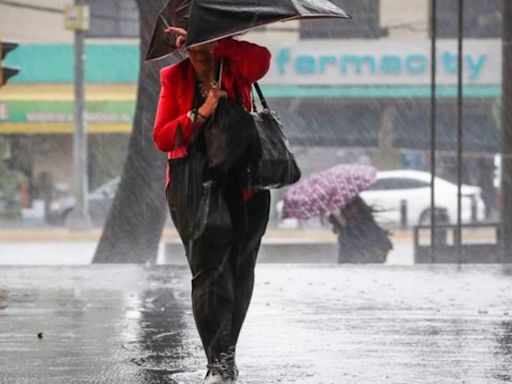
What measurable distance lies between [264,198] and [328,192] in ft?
35.3

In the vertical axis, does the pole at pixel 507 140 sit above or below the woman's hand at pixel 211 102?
below

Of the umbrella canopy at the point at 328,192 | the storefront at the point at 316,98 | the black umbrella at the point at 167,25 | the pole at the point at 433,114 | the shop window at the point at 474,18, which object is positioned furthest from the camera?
the storefront at the point at 316,98

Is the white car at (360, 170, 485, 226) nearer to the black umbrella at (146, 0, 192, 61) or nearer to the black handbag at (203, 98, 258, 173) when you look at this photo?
the black umbrella at (146, 0, 192, 61)

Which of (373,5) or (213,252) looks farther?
(373,5)

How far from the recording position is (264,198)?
18.7 feet

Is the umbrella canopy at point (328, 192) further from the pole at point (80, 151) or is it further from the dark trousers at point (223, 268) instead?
the pole at point (80, 151)

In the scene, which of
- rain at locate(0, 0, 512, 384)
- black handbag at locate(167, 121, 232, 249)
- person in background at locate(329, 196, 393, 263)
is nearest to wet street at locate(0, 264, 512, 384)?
rain at locate(0, 0, 512, 384)

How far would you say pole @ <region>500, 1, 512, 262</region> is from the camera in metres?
13.8

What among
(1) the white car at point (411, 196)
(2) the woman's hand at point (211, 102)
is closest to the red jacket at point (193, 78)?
(2) the woman's hand at point (211, 102)

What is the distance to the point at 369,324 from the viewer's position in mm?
7621

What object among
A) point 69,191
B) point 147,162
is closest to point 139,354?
point 147,162

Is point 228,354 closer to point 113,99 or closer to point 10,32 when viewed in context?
point 10,32

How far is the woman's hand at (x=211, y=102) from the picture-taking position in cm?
542

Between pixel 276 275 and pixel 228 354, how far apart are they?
4.96 m
